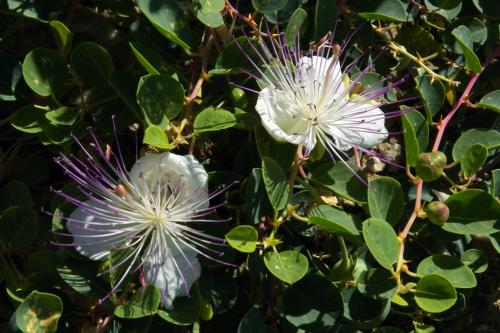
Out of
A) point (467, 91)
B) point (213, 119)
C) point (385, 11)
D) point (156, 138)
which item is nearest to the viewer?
point (156, 138)

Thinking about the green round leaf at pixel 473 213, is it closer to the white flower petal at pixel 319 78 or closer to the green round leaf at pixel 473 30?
the white flower petal at pixel 319 78

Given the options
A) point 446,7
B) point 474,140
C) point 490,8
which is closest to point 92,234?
point 474,140

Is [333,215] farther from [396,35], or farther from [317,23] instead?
[396,35]

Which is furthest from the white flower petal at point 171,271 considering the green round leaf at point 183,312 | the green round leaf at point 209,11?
the green round leaf at point 209,11

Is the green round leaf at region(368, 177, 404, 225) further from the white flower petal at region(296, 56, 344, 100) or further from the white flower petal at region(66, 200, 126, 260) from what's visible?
the white flower petal at region(66, 200, 126, 260)

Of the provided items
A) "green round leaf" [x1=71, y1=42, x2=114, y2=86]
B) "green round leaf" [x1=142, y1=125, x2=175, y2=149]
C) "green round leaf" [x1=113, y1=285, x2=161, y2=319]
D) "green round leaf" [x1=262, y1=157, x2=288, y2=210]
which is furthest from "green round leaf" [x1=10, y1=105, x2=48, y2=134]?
"green round leaf" [x1=262, y1=157, x2=288, y2=210]

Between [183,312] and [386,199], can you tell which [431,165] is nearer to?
[386,199]
